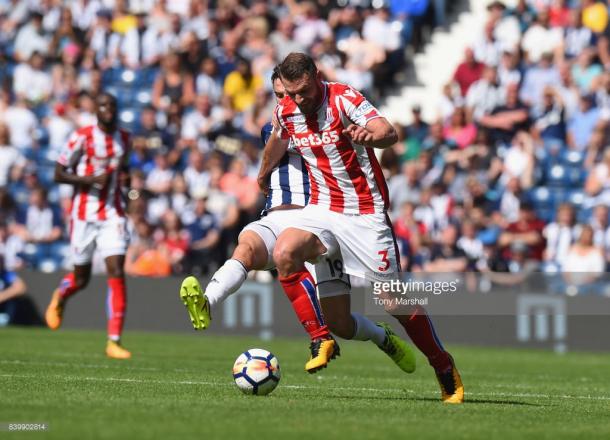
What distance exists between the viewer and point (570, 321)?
17.4 metres

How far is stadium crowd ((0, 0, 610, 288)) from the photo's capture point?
1873 cm

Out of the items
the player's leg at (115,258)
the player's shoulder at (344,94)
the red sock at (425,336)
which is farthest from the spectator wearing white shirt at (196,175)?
the red sock at (425,336)

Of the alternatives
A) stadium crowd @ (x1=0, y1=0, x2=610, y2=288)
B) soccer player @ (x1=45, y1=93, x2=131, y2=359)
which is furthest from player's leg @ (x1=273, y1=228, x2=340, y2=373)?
stadium crowd @ (x1=0, y1=0, x2=610, y2=288)

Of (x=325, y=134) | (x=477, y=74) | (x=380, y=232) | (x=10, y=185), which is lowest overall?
(x=380, y=232)

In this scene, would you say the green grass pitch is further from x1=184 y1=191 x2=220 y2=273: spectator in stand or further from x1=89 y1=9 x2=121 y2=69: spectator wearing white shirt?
x1=89 y1=9 x2=121 y2=69: spectator wearing white shirt

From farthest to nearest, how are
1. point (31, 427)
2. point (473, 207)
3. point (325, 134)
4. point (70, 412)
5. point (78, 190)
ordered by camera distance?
point (473, 207) < point (78, 190) < point (325, 134) < point (70, 412) < point (31, 427)

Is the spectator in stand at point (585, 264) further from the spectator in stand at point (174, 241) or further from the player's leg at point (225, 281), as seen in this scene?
the player's leg at point (225, 281)

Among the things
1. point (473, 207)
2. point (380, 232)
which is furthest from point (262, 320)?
point (380, 232)

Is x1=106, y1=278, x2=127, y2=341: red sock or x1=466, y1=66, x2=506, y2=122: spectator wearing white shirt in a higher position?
x1=466, y1=66, x2=506, y2=122: spectator wearing white shirt

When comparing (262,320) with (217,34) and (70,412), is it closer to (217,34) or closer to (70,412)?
(217,34)

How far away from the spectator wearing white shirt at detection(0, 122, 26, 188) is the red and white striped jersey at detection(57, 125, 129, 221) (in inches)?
327

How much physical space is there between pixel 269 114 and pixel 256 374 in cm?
1346

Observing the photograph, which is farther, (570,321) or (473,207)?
(473,207)

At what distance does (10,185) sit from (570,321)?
32.1ft
